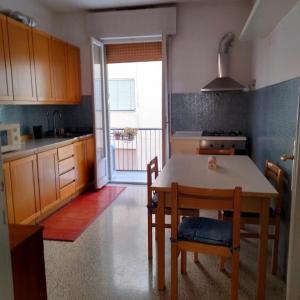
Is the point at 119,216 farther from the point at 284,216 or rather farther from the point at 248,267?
the point at 284,216

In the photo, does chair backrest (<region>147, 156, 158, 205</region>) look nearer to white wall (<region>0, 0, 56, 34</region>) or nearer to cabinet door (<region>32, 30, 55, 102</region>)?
cabinet door (<region>32, 30, 55, 102</region>)

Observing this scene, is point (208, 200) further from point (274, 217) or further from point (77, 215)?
point (77, 215)

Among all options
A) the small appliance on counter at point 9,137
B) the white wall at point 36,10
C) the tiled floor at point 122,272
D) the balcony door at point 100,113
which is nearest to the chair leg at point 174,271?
the tiled floor at point 122,272

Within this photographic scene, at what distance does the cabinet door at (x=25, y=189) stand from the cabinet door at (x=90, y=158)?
1.35 m

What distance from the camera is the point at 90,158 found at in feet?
15.0

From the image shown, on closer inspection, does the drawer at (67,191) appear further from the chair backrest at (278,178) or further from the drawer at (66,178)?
the chair backrest at (278,178)

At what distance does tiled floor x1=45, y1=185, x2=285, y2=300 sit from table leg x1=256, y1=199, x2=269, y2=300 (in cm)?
13

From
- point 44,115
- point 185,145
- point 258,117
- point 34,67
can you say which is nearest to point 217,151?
point 258,117

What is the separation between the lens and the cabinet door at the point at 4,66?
113 inches

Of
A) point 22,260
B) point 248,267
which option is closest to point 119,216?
point 248,267

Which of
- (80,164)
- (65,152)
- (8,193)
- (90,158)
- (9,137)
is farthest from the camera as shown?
(90,158)

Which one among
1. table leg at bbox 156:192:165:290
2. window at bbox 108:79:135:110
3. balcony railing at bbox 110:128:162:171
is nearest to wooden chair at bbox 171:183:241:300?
table leg at bbox 156:192:165:290

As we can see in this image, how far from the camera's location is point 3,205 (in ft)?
2.90

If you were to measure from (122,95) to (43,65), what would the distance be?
3221 millimetres
